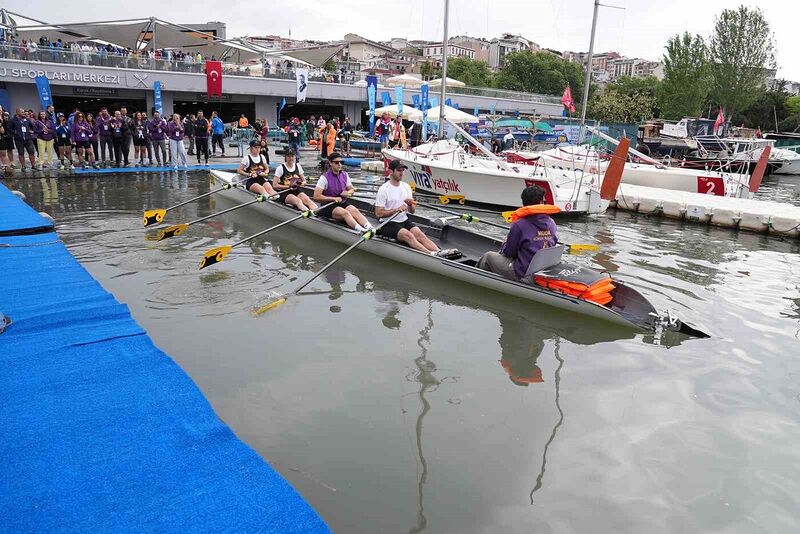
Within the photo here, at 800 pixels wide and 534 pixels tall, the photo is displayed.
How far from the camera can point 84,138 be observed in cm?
1788

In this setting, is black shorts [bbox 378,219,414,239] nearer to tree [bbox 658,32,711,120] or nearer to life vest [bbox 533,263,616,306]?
life vest [bbox 533,263,616,306]

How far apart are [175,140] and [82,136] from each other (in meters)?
2.76

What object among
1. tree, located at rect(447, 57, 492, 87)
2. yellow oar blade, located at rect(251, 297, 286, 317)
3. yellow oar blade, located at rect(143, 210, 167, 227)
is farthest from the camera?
tree, located at rect(447, 57, 492, 87)

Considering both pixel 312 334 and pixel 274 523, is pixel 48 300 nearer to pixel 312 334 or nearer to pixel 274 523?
pixel 312 334

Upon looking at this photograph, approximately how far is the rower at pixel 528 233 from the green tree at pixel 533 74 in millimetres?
78437

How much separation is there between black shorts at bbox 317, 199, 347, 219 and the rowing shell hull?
0.68 ft

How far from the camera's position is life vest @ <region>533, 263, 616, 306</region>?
657cm

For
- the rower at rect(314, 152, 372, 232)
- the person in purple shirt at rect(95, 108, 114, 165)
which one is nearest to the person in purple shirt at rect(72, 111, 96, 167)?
the person in purple shirt at rect(95, 108, 114, 165)

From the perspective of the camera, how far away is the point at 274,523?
3041 millimetres

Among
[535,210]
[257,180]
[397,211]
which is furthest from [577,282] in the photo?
[257,180]

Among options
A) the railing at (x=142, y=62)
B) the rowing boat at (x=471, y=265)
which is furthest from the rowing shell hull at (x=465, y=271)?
the railing at (x=142, y=62)

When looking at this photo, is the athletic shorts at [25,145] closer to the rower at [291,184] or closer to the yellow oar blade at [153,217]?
the yellow oar blade at [153,217]

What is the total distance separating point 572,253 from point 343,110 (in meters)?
38.2

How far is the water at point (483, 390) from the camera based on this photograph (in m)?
3.74
